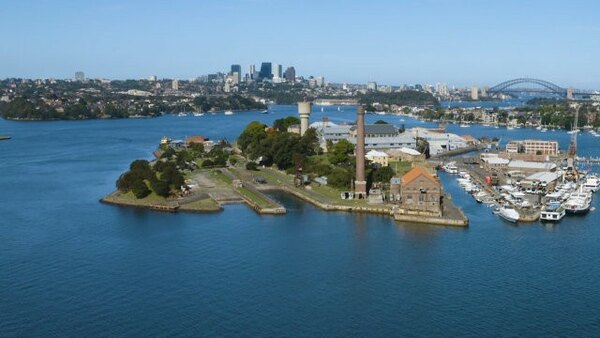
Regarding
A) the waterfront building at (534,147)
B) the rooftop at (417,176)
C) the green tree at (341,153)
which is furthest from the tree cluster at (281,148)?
the waterfront building at (534,147)

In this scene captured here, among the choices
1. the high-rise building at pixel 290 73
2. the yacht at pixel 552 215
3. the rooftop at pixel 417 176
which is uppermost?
the high-rise building at pixel 290 73

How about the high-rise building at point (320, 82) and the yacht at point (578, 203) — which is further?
the high-rise building at point (320, 82)

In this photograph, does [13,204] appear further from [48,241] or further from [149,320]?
[149,320]

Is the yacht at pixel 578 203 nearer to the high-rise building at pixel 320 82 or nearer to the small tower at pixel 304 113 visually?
the small tower at pixel 304 113

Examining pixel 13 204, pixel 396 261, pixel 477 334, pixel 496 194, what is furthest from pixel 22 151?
pixel 477 334

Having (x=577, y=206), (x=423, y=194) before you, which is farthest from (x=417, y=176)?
(x=577, y=206)

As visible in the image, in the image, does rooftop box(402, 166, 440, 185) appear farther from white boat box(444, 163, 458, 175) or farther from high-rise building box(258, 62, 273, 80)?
high-rise building box(258, 62, 273, 80)

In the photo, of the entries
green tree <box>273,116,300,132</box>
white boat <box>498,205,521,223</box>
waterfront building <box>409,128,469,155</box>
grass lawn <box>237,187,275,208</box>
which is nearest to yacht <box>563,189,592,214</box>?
white boat <box>498,205,521,223</box>
